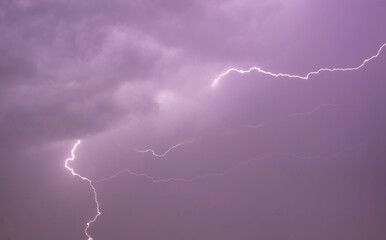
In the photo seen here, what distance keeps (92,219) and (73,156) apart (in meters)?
2.19

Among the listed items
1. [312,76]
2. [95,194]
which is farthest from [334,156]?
[95,194]

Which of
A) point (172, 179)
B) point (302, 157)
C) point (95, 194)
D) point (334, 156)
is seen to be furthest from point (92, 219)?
point (334, 156)

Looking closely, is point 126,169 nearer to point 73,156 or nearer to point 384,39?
point 73,156

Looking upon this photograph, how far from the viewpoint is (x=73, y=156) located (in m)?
13.0

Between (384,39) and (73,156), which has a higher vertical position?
(384,39)

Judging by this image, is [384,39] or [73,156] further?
[73,156]

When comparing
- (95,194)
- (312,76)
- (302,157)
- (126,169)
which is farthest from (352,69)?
(95,194)

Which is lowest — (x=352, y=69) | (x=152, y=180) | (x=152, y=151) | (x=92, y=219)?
(x=92, y=219)

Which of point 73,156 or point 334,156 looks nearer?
point 334,156

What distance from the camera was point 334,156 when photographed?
1198 cm

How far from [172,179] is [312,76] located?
5.57 metres

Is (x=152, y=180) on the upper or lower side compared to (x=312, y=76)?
lower

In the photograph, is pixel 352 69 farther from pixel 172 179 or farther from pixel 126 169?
pixel 126 169

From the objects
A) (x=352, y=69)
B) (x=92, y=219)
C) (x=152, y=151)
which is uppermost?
(x=352, y=69)
